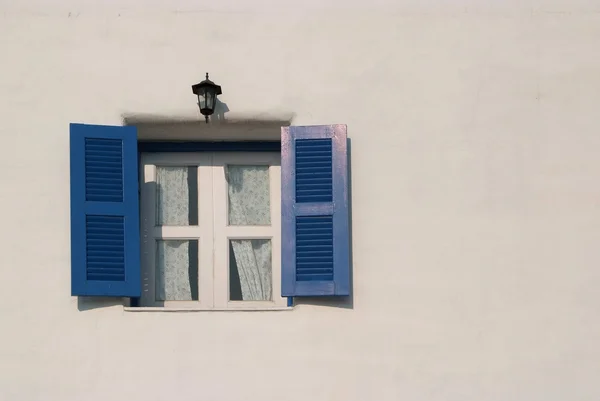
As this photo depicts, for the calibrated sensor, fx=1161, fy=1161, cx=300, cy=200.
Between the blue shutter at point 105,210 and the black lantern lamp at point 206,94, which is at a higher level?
the black lantern lamp at point 206,94

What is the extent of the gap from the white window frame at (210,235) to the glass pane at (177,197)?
33 mm

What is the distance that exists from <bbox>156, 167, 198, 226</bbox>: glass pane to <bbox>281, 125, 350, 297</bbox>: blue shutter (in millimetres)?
646

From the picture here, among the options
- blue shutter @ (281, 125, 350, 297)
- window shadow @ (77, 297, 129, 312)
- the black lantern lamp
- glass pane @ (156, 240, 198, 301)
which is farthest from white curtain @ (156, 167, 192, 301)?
blue shutter @ (281, 125, 350, 297)

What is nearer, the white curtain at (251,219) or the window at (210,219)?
the window at (210,219)

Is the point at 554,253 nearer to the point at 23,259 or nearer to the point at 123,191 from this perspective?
the point at 123,191

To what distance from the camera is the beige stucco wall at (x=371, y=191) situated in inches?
266

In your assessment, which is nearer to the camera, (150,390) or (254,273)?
(150,390)

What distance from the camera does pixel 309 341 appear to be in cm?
678

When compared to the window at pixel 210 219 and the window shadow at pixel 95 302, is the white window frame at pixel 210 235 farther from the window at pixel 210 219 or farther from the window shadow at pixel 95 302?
the window shadow at pixel 95 302

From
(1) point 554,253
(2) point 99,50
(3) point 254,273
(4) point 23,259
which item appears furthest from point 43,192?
(1) point 554,253

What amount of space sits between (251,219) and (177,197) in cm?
48

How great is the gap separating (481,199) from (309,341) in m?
1.33

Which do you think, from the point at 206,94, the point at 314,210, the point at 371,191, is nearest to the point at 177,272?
the point at 314,210

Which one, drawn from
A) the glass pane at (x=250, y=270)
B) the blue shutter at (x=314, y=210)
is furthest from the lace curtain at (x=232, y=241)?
the blue shutter at (x=314, y=210)
